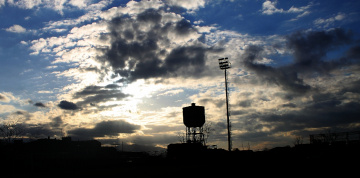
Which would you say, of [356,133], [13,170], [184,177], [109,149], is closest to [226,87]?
[356,133]

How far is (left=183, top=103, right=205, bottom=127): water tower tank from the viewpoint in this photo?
51.7 metres

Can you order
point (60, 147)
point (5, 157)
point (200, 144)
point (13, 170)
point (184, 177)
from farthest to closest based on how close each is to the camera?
point (60, 147) → point (200, 144) → point (5, 157) → point (13, 170) → point (184, 177)

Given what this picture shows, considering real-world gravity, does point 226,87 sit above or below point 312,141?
above

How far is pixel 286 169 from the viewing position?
27375mm

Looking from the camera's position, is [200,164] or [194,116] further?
[194,116]

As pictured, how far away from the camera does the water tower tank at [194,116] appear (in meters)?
51.7

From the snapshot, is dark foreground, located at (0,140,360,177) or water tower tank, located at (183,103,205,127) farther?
water tower tank, located at (183,103,205,127)

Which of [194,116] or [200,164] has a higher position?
[194,116]

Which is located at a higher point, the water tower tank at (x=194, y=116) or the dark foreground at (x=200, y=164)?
the water tower tank at (x=194, y=116)

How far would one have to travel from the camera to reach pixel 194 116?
169 feet

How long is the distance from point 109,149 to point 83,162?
107ft

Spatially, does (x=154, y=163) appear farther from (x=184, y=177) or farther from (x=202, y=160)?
(x=184, y=177)

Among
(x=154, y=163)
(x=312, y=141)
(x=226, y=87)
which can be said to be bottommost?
(x=154, y=163)

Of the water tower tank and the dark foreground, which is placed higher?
the water tower tank
